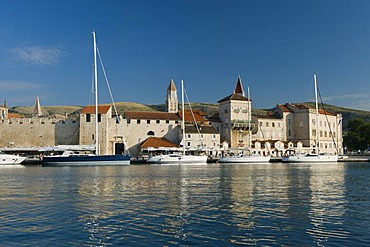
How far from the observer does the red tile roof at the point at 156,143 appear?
63406 mm

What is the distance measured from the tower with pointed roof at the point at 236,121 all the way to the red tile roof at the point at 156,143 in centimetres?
1140

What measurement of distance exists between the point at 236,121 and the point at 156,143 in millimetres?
15194

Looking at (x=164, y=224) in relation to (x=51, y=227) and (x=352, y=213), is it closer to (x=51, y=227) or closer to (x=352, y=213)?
(x=51, y=227)

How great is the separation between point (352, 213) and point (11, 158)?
150 ft

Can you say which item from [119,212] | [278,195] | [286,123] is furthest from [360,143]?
[119,212]

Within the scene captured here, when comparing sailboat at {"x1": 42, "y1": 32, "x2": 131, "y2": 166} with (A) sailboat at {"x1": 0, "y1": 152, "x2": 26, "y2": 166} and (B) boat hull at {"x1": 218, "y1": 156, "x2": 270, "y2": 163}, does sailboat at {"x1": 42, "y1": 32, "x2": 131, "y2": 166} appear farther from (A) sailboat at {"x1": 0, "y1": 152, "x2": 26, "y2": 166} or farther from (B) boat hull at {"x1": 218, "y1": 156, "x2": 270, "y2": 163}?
(B) boat hull at {"x1": 218, "y1": 156, "x2": 270, "y2": 163}

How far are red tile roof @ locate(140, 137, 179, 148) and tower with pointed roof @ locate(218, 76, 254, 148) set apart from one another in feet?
37.4

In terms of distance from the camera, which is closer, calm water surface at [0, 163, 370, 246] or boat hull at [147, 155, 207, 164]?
calm water surface at [0, 163, 370, 246]

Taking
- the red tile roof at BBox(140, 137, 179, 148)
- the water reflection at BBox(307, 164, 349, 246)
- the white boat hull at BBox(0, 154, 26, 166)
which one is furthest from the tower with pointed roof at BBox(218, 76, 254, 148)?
the water reflection at BBox(307, 164, 349, 246)

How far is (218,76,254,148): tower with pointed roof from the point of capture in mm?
71062

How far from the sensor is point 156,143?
6394 centimetres

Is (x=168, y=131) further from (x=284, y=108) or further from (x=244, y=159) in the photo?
(x=284, y=108)

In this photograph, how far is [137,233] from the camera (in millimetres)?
10938

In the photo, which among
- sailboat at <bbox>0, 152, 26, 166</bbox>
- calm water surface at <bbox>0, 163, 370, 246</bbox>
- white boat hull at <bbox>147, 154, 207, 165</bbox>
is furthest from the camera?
white boat hull at <bbox>147, 154, 207, 165</bbox>
